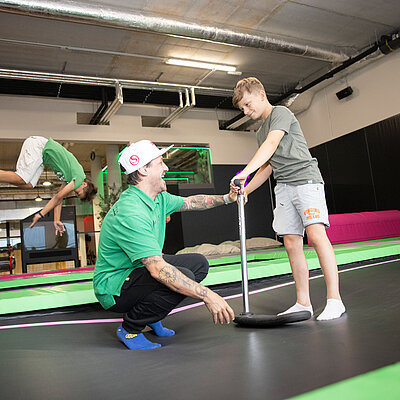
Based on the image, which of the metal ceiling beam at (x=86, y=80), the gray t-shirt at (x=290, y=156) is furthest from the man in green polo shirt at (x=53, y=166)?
the metal ceiling beam at (x=86, y=80)

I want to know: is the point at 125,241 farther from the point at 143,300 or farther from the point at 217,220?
the point at 217,220

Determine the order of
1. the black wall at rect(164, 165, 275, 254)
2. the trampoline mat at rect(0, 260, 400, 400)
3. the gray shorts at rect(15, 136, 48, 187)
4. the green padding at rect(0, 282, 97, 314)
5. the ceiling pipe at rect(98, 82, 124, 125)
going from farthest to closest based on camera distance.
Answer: the black wall at rect(164, 165, 275, 254), the ceiling pipe at rect(98, 82, 124, 125), the gray shorts at rect(15, 136, 48, 187), the green padding at rect(0, 282, 97, 314), the trampoline mat at rect(0, 260, 400, 400)

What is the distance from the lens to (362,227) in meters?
5.55

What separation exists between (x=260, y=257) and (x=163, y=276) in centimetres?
326

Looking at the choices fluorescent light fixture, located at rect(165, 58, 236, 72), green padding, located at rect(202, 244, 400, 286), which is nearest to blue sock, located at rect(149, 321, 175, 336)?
green padding, located at rect(202, 244, 400, 286)

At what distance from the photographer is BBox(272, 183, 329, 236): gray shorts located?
1722 mm

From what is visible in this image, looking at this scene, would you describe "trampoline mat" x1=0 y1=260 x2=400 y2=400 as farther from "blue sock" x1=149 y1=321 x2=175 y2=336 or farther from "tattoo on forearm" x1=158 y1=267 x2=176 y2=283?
"tattoo on forearm" x1=158 y1=267 x2=176 y2=283

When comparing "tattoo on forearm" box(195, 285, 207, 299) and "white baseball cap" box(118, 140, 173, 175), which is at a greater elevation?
"white baseball cap" box(118, 140, 173, 175)

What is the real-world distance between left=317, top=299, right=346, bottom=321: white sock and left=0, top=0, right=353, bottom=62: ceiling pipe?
162 inches

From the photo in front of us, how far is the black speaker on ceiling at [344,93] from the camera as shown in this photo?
281 inches

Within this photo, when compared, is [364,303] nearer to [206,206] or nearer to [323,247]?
[323,247]

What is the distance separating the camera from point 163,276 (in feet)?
4.30

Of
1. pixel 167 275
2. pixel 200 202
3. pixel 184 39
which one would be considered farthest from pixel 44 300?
pixel 184 39

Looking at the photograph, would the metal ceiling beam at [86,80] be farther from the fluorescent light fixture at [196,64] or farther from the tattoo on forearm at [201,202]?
the tattoo on forearm at [201,202]
